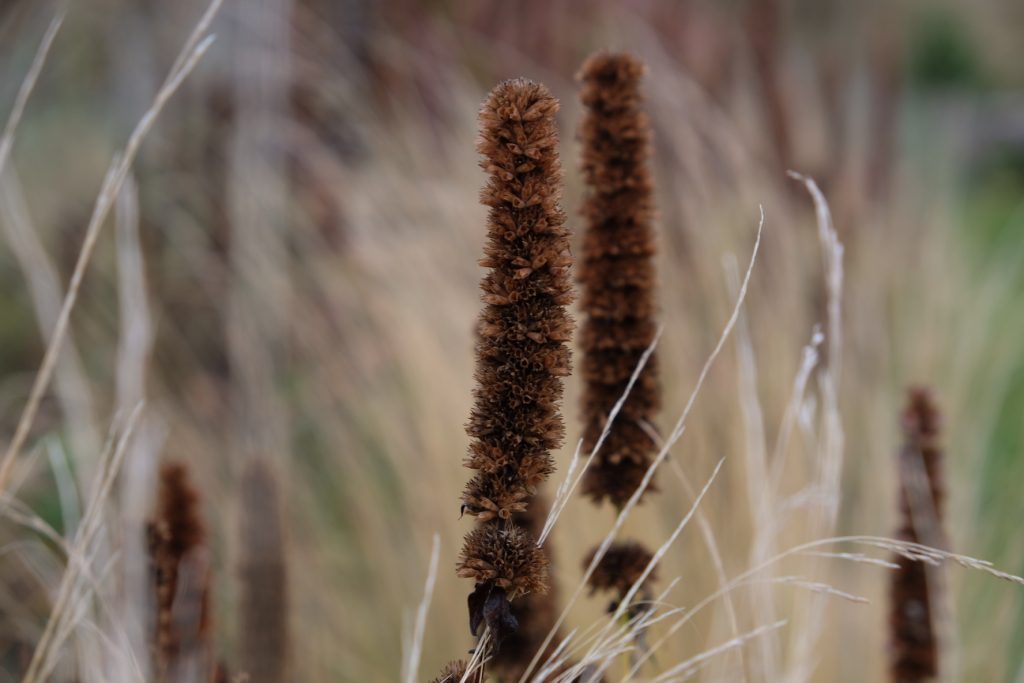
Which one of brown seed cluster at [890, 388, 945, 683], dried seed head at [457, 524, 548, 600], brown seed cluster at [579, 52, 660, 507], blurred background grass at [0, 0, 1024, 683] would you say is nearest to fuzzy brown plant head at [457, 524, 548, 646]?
dried seed head at [457, 524, 548, 600]

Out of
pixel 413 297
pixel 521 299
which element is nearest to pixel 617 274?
pixel 521 299

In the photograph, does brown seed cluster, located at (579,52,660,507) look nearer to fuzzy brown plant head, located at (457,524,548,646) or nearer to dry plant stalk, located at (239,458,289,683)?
fuzzy brown plant head, located at (457,524,548,646)

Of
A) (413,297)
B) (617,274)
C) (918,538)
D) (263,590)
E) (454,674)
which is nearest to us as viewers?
(454,674)

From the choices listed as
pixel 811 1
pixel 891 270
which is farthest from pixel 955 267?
pixel 811 1

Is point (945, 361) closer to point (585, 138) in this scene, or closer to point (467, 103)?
point (467, 103)

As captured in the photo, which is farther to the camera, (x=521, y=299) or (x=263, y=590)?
(x=263, y=590)

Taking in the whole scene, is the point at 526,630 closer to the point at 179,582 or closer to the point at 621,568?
the point at 621,568
